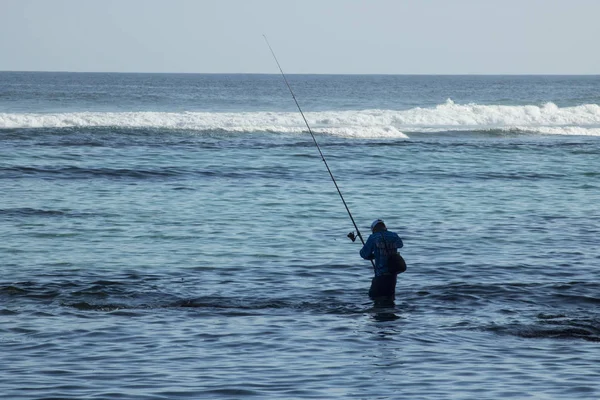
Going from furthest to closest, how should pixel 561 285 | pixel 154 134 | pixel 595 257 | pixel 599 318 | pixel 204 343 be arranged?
pixel 154 134 < pixel 595 257 < pixel 561 285 < pixel 599 318 < pixel 204 343

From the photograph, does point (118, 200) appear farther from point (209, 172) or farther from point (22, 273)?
point (22, 273)

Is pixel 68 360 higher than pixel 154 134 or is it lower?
lower

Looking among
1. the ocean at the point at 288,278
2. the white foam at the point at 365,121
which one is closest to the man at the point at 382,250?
the ocean at the point at 288,278

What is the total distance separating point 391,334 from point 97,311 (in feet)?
12.7

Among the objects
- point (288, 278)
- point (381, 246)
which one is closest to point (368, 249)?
point (381, 246)

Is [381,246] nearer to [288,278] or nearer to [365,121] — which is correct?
[288,278]

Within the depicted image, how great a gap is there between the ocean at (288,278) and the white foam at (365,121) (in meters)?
11.8

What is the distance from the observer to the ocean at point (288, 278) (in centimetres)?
948

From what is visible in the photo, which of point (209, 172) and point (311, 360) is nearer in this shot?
point (311, 360)

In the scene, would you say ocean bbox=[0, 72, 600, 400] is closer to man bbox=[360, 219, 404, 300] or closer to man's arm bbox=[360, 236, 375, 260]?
man bbox=[360, 219, 404, 300]

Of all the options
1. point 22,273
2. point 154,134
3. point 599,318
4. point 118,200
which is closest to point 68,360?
point 22,273

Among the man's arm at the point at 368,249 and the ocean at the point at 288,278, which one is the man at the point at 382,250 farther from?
the ocean at the point at 288,278

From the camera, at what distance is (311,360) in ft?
32.9

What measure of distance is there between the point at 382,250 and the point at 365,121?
131ft
